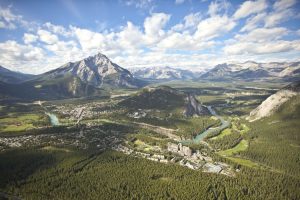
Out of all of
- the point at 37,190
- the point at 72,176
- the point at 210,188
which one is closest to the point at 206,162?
the point at 210,188

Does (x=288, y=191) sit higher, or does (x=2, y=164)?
(x=2, y=164)

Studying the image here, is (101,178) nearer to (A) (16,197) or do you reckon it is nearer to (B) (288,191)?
(A) (16,197)

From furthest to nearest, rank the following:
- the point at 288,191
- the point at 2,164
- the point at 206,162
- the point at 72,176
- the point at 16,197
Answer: the point at 206,162 < the point at 2,164 < the point at 72,176 < the point at 288,191 < the point at 16,197

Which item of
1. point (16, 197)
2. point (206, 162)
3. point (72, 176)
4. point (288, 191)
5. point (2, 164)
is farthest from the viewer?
point (206, 162)

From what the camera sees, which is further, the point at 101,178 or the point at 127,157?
the point at 127,157

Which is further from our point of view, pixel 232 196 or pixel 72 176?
pixel 72 176

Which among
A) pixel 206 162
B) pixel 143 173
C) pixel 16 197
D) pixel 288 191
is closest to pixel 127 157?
pixel 143 173

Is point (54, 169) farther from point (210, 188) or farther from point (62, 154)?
point (210, 188)

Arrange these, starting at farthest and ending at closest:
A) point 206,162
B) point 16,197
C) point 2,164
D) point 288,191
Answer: point 206,162 < point 2,164 < point 288,191 < point 16,197
